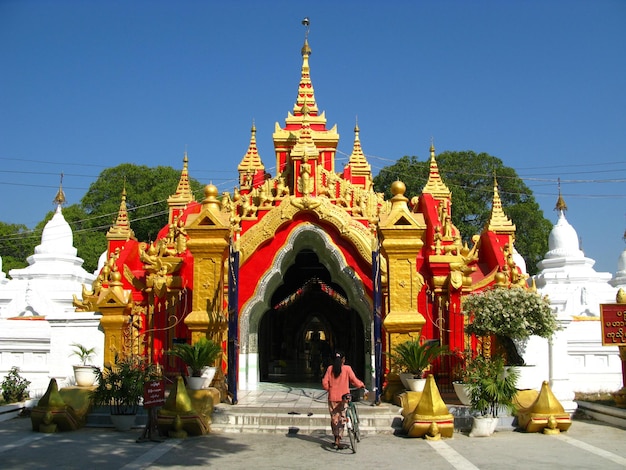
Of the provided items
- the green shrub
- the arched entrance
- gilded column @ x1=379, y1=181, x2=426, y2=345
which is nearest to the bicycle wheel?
gilded column @ x1=379, y1=181, x2=426, y2=345

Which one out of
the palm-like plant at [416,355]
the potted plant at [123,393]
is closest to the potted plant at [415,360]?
the palm-like plant at [416,355]

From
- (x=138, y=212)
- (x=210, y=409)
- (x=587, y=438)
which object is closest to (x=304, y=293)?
(x=210, y=409)

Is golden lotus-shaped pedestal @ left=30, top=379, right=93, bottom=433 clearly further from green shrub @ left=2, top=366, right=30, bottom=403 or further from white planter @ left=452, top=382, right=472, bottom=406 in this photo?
white planter @ left=452, top=382, right=472, bottom=406

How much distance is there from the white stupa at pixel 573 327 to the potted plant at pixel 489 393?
2560 millimetres

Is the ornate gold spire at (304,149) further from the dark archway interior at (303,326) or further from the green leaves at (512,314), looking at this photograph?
the green leaves at (512,314)

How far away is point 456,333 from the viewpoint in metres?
13.0

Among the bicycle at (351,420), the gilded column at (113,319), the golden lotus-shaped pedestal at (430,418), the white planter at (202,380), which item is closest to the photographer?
the bicycle at (351,420)

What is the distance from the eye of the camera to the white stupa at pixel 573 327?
13055 millimetres

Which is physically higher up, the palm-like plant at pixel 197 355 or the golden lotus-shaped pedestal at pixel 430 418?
the palm-like plant at pixel 197 355

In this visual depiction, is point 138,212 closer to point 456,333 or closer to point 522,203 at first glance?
point 522,203

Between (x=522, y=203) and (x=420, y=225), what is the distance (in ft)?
101

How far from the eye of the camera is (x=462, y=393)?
11242 mm

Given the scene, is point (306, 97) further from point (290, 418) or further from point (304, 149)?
point (290, 418)

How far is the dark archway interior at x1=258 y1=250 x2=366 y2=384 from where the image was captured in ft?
59.2
